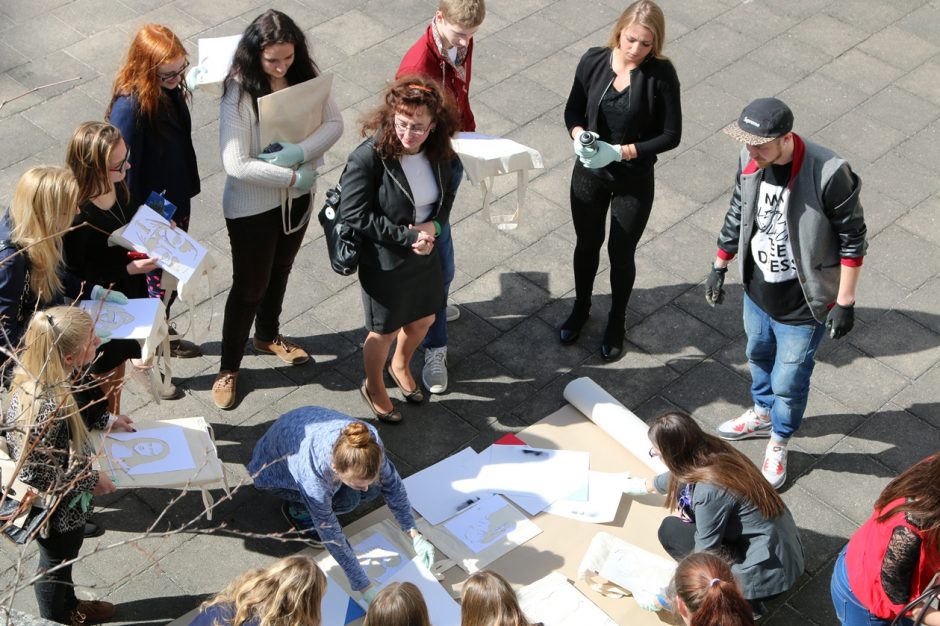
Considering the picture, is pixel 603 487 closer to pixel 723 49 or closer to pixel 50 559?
pixel 50 559

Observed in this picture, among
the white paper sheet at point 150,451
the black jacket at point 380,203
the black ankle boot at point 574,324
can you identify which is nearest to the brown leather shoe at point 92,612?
the white paper sheet at point 150,451

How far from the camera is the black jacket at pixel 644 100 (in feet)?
16.9

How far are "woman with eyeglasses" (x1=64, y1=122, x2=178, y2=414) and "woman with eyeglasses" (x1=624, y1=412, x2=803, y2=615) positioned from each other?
87.2 inches

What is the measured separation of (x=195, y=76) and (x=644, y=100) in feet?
6.87

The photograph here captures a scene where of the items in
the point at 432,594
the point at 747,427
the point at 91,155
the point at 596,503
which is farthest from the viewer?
the point at 747,427

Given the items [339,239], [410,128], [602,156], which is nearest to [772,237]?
[602,156]

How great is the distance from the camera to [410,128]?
15.6ft

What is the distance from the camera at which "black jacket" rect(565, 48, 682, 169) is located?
203 inches

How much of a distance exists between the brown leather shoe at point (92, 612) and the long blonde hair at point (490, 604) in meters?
1.63

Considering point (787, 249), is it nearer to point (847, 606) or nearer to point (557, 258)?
point (847, 606)

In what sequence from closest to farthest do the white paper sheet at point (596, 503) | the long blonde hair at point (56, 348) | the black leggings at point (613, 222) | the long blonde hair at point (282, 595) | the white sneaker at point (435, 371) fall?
the long blonde hair at point (282, 595) → the long blonde hair at point (56, 348) → the white paper sheet at point (596, 503) → the black leggings at point (613, 222) → the white sneaker at point (435, 371)

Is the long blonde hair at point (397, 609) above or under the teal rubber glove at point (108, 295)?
under

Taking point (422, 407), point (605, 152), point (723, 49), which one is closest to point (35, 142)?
point (422, 407)

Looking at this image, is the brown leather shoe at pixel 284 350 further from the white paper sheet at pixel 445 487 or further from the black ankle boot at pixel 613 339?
the black ankle boot at pixel 613 339
